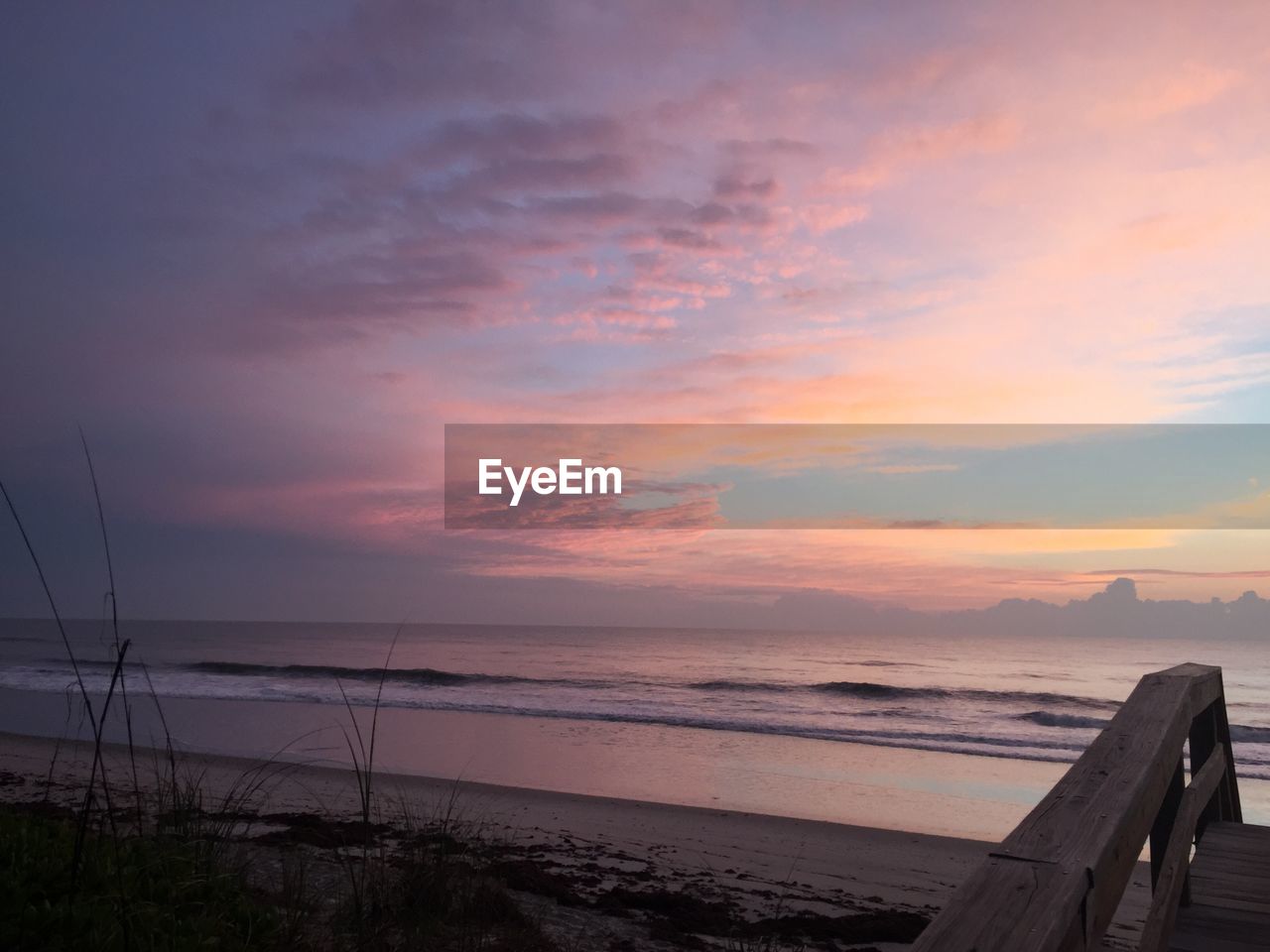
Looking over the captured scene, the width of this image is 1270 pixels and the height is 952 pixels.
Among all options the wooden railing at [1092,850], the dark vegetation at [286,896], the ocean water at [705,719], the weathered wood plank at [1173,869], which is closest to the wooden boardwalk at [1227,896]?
the weathered wood plank at [1173,869]

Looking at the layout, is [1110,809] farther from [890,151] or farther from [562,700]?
[562,700]

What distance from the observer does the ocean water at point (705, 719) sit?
12.5 metres

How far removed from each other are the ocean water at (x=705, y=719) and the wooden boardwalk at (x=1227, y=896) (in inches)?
120

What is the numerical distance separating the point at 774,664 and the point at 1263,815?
29135 mm

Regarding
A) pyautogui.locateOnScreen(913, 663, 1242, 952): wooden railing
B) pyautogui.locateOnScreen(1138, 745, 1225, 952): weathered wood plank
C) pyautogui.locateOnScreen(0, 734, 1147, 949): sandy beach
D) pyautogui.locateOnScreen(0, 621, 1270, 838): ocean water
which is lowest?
pyautogui.locateOnScreen(0, 621, 1270, 838): ocean water

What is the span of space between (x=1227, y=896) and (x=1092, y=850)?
8.90 feet

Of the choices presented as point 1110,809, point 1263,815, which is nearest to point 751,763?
point 1263,815

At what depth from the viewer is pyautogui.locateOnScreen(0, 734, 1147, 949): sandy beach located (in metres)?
6.49

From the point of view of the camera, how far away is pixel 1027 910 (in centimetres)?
118

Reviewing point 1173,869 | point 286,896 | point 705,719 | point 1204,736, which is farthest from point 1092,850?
point 705,719

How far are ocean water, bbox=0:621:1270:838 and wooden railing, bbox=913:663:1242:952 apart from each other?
2052 mm

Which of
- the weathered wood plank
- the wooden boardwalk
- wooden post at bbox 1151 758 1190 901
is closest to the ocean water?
the weathered wood plank

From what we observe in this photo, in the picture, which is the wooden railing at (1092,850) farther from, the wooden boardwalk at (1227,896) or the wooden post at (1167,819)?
the wooden boardwalk at (1227,896)

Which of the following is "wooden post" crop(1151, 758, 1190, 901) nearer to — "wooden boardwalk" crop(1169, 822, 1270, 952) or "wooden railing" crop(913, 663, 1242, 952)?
"wooden railing" crop(913, 663, 1242, 952)
